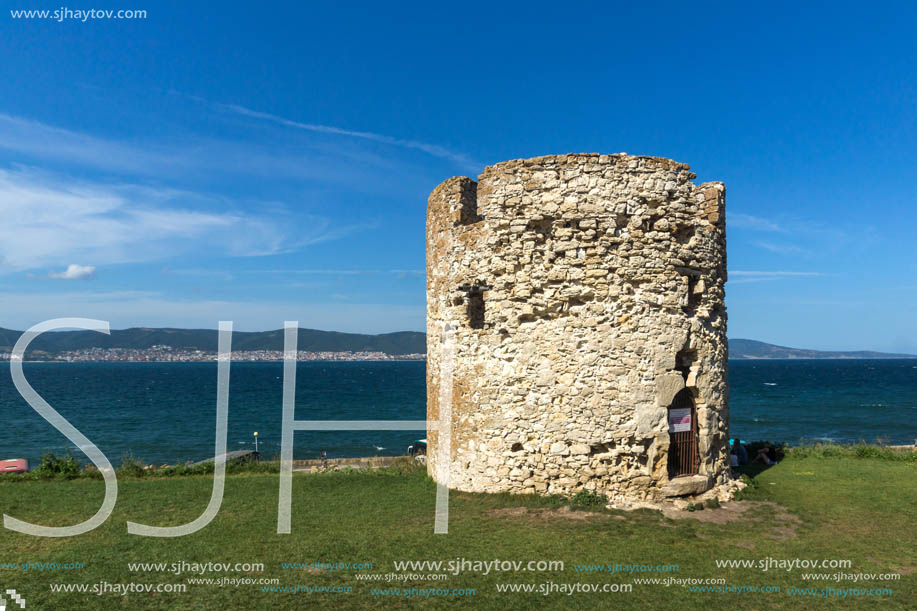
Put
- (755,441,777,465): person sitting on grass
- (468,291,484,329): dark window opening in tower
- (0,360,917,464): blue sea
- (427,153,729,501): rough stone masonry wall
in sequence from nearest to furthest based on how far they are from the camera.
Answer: (427,153,729,501): rough stone masonry wall
(468,291,484,329): dark window opening in tower
(755,441,777,465): person sitting on grass
(0,360,917,464): blue sea

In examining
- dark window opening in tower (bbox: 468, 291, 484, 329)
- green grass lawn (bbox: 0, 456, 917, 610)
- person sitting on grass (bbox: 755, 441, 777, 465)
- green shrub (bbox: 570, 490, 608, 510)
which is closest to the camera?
green grass lawn (bbox: 0, 456, 917, 610)

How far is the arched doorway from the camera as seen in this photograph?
34.6 feet

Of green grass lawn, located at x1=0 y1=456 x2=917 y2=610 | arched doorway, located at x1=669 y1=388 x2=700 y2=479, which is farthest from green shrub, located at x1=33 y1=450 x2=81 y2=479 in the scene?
arched doorway, located at x1=669 y1=388 x2=700 y2=479

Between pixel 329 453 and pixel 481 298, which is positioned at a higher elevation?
pixel 481 298

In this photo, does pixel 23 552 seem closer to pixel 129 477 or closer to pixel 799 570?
pixel 129 477

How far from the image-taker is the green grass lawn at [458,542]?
21.2ft

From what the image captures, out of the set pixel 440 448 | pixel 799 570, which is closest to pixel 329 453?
pixel 440 448

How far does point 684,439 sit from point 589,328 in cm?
294

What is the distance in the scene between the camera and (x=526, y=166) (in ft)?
34.7

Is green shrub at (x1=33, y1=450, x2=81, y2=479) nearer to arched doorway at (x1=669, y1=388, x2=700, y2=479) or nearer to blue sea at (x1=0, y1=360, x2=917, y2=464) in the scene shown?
arched doorway at (x1=669, y1=388, x2=700, y2=479)

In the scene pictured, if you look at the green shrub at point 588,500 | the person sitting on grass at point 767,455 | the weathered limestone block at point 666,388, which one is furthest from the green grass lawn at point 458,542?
the person sitting on grass at point 767,455

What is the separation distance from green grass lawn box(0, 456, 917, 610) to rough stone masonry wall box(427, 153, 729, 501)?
0.82 meters

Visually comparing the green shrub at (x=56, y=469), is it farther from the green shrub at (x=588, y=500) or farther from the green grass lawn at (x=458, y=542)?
the green shrub at (x=588, y=500)

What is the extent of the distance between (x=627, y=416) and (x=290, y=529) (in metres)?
6.08
